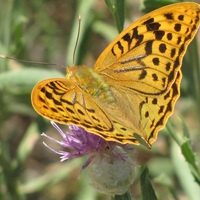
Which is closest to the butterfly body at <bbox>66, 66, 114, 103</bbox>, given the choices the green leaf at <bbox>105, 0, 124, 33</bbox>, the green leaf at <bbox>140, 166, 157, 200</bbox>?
the green leaf at <bbox>105, 0, 124, 33</bbox>

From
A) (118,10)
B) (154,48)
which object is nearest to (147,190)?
(154,48)

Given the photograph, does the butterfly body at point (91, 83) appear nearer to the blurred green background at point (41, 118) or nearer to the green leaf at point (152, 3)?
the blurred green background at point (41, 118)

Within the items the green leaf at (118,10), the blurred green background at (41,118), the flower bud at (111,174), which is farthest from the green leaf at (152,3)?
the flower bud at (111,174)

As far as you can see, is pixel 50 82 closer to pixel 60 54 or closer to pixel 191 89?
pixel 191 89

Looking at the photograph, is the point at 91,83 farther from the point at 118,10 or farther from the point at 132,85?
the point at 118,10

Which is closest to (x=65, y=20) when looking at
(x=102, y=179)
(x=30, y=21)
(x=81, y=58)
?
(x=30, y=21)

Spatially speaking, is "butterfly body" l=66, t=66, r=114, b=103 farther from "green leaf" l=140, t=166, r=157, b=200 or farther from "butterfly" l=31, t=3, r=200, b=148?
"green leaf" l=140, t=166, r=157, b=200
